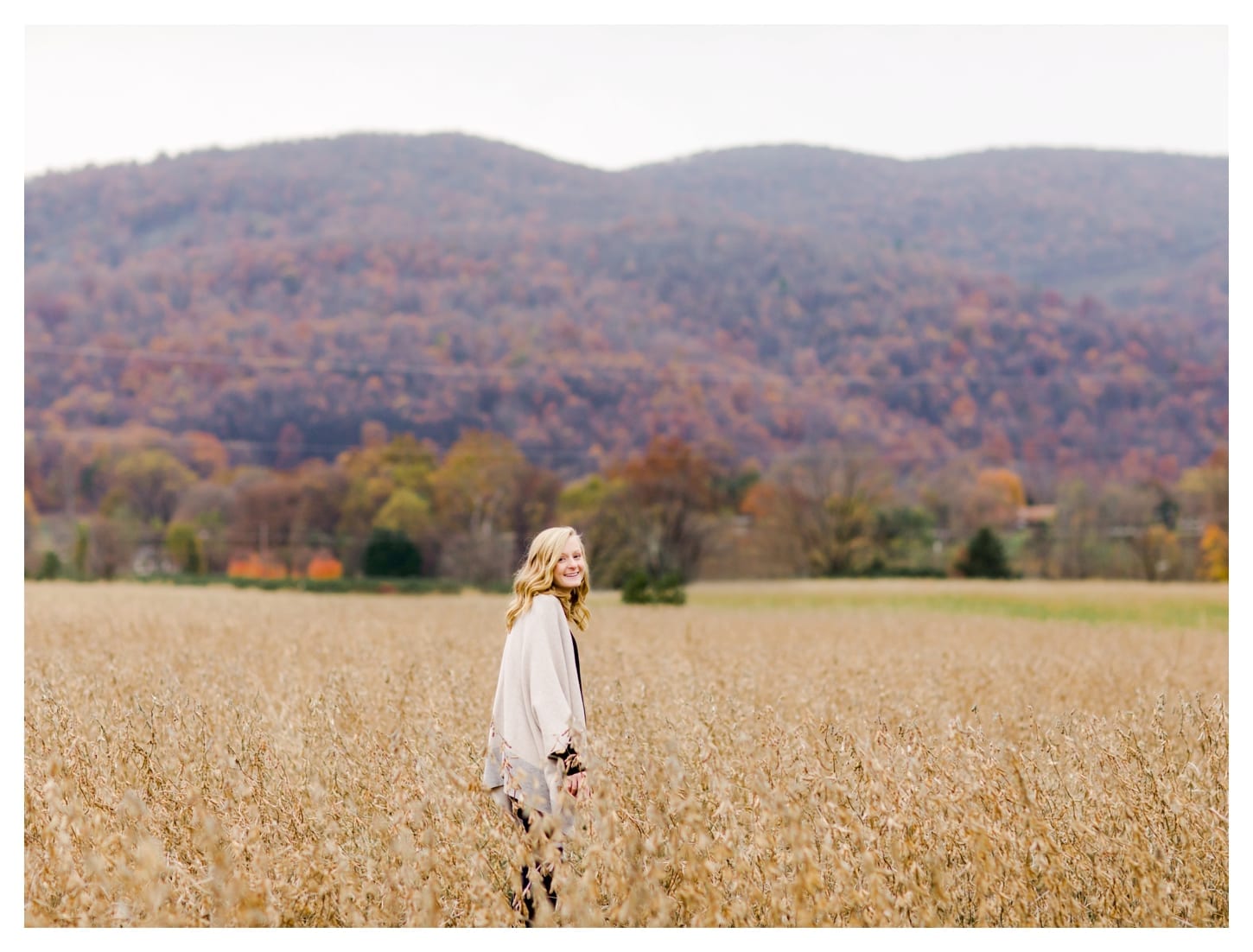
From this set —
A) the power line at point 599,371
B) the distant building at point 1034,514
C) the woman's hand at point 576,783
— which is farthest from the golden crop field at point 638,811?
the power line at point 599,371

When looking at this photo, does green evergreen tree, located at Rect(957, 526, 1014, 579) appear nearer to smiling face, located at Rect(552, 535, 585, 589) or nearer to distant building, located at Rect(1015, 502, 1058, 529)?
distant building, located at Rect(1015, 502, 1058, 529)

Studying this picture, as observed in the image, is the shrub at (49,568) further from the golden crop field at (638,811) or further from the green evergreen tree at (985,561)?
the golden crop field at (638,811)

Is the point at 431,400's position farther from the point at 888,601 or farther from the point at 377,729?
the point at 377,729

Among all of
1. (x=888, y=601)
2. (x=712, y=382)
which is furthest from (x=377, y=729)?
(x=712, y=382)

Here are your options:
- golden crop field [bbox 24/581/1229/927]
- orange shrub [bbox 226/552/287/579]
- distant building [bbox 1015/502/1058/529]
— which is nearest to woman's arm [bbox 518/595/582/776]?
golden crop field [bbox 24/581/1229/927]

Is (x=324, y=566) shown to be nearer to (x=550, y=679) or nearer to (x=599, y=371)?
(x=599, y=371)

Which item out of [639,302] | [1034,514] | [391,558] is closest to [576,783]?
[391,558]
